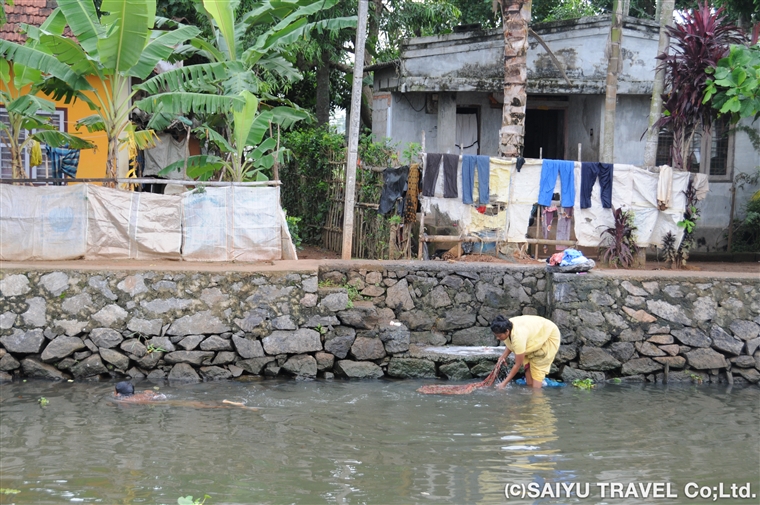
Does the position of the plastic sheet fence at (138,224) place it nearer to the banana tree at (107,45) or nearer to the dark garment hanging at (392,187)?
the banana tree at (107,45)

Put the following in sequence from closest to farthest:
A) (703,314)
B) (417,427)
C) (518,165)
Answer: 1. (417,427)
2. (703,314)
3. (518,165)

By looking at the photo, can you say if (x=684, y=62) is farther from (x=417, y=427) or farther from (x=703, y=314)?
(x=417, y=427)

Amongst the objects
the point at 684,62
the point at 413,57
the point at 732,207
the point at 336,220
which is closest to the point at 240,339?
the point at 336,220

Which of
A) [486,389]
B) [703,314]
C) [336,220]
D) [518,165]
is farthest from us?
[336,220]

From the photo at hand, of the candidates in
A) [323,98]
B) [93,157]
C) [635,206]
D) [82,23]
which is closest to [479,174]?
[635,206]

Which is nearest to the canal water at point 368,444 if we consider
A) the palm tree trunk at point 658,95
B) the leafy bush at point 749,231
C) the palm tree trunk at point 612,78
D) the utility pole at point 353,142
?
the utility pole at point 353,142

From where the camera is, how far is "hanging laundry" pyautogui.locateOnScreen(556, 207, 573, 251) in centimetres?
1403

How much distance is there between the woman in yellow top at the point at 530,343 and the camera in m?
10.6

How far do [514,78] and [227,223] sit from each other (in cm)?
596

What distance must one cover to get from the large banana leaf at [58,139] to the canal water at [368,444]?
4111 millimetres

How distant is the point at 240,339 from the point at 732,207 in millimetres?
11298

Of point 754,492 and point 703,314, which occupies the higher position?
point 703,314

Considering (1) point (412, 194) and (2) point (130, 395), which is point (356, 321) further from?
(2) point (130, 395)

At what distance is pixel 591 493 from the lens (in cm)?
726
